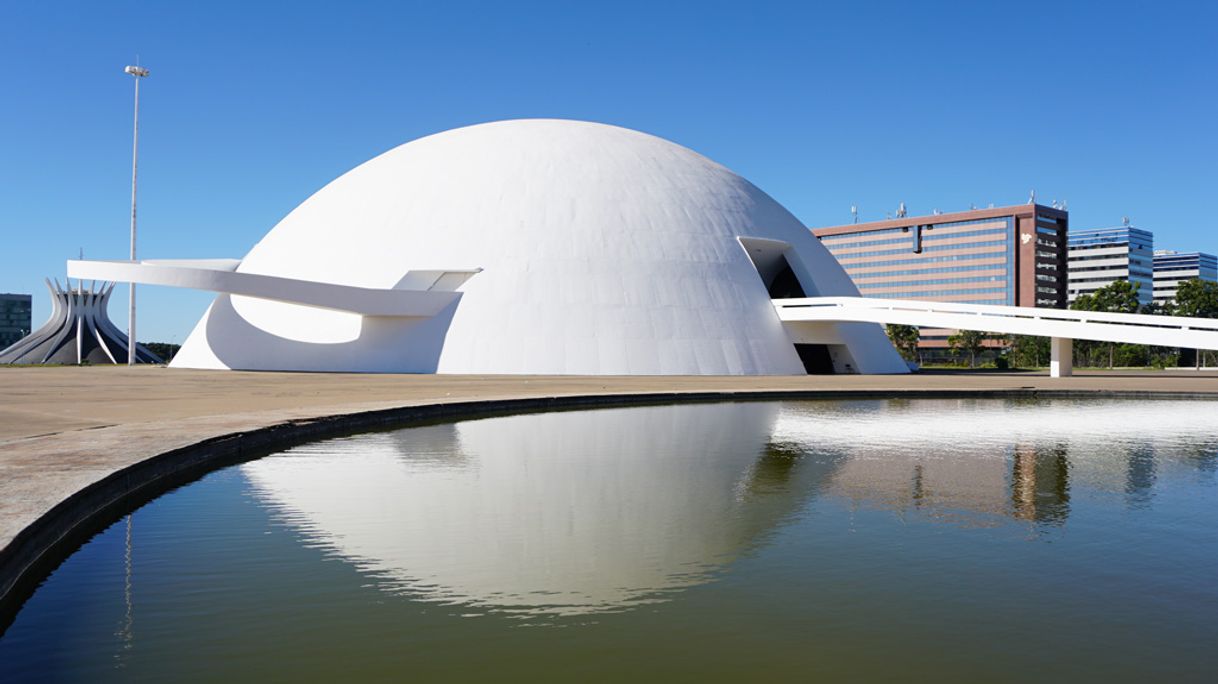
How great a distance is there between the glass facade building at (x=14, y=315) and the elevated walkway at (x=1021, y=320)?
163007 millimetres

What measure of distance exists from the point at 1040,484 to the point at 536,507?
6.31 metres

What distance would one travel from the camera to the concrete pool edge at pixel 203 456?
6.95m

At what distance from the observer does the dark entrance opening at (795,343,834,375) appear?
162 ft

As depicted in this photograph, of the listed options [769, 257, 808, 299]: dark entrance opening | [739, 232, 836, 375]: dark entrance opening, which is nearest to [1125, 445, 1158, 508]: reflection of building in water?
[739, 232, 836, 375]: dark entrance opening

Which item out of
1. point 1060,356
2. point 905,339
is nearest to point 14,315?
point 905,339

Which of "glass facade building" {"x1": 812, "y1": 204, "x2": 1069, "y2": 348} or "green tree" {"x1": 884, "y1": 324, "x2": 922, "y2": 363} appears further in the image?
"glass facade building" {"x1": 812, "y1": 204, "x2": 1069, "y2": 348}

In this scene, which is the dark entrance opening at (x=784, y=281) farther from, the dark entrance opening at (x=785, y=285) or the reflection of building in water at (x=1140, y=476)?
the reflection of building in water at (x=1140, y=476)

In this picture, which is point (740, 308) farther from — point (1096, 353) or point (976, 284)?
point (976, 284)

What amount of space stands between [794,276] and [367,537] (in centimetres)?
4401

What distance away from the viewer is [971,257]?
15462 centimetres

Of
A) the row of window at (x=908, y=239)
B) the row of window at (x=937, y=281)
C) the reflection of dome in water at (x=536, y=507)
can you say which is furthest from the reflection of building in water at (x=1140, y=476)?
the row of window at (x=937, y=281)

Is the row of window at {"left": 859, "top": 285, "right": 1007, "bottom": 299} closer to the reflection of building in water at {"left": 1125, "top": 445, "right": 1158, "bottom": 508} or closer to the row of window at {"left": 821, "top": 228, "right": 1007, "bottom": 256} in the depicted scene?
the row of window at {"left": 821, "top": 228, "right": 1007, "bottom": 256}

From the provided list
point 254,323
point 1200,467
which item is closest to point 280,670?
point 1200,467

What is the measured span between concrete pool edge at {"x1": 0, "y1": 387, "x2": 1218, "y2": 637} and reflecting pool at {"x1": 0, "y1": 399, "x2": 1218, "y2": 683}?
0.77 feet
